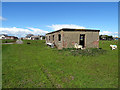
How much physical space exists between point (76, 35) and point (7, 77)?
1426cm

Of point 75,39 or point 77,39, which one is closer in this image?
point 75,39

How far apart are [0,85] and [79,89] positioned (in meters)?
3.71

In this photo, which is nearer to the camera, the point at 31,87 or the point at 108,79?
the point at 31,87

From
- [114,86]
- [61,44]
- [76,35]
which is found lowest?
[114,86]

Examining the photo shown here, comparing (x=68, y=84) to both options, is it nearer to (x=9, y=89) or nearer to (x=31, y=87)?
(x=31, y=87)

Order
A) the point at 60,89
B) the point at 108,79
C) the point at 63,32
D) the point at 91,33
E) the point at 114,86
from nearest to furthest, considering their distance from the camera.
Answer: the point at 60,89, the point at 114,86, the point at 108,79, the point at 63,32, the point at 91,33

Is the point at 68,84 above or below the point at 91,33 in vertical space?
below

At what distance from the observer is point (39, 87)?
4102 millimetres

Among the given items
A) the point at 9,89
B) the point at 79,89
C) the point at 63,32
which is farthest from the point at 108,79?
the point at 63,32

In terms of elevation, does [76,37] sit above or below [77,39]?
above

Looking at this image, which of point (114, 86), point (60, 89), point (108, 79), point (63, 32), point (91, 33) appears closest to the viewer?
point (60, 89)

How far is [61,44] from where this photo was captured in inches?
683

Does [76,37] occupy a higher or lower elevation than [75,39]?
higher

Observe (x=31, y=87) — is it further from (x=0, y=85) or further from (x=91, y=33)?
(x=91, y=33)
